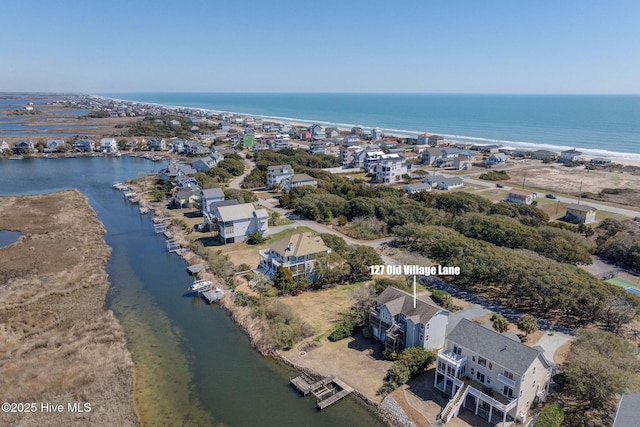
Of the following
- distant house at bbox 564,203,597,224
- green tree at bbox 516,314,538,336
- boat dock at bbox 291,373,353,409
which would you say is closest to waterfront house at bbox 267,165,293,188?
distant house at bbox 564,203,597,224

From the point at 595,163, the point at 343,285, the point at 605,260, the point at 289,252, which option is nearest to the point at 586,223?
the point at 605,260

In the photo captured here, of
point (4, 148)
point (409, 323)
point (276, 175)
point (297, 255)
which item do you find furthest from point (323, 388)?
point (4, 148)

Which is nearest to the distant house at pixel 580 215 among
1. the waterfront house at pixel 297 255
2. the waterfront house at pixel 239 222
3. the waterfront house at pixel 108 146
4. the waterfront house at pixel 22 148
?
the waterfront house at pixel 297 255

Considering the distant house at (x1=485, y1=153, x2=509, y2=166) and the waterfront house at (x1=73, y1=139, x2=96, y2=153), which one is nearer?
the distant house at (x1=485, y1=153, x2=509, y2=166)

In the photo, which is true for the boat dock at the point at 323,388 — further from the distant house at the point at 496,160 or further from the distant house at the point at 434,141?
the distant house at the point at 434,141

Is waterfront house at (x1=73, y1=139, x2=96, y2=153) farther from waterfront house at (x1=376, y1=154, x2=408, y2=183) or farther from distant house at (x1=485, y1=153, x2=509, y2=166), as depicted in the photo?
distant house at (x1=485, y1=153, x2=509, y2=166)
